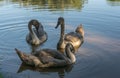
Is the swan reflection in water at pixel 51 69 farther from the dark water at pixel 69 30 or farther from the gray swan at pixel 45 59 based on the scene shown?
the gray swan at pixel 45 59

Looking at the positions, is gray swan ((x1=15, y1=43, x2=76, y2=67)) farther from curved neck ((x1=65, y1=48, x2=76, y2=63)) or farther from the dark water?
the dark water

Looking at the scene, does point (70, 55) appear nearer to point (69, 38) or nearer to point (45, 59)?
point (45, 59)

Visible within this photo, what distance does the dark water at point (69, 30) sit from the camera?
14.7 meters

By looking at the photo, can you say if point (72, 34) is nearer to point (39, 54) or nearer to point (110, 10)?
point (39, 54)

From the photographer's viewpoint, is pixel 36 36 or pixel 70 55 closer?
pixel 70 55

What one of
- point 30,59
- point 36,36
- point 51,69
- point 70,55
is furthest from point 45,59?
point 36,36

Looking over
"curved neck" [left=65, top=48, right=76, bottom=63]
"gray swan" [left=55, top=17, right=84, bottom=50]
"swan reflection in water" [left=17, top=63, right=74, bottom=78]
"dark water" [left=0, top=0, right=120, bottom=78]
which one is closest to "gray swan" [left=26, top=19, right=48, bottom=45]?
"dark water" [left=0, top=0, right=120, bottom=78]

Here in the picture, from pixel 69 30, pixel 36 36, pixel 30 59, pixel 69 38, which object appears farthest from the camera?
pixel 69 30

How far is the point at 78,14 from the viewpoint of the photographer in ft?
84.4

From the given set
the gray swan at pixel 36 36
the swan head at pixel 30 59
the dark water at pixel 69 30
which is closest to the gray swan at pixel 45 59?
the swan head at pixel 30 59

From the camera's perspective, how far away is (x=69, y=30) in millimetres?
21594

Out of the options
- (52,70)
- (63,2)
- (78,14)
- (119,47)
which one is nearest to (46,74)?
(52,70)

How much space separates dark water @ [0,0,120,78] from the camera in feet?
48.1

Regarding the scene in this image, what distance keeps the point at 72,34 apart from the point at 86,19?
4.81 meters
